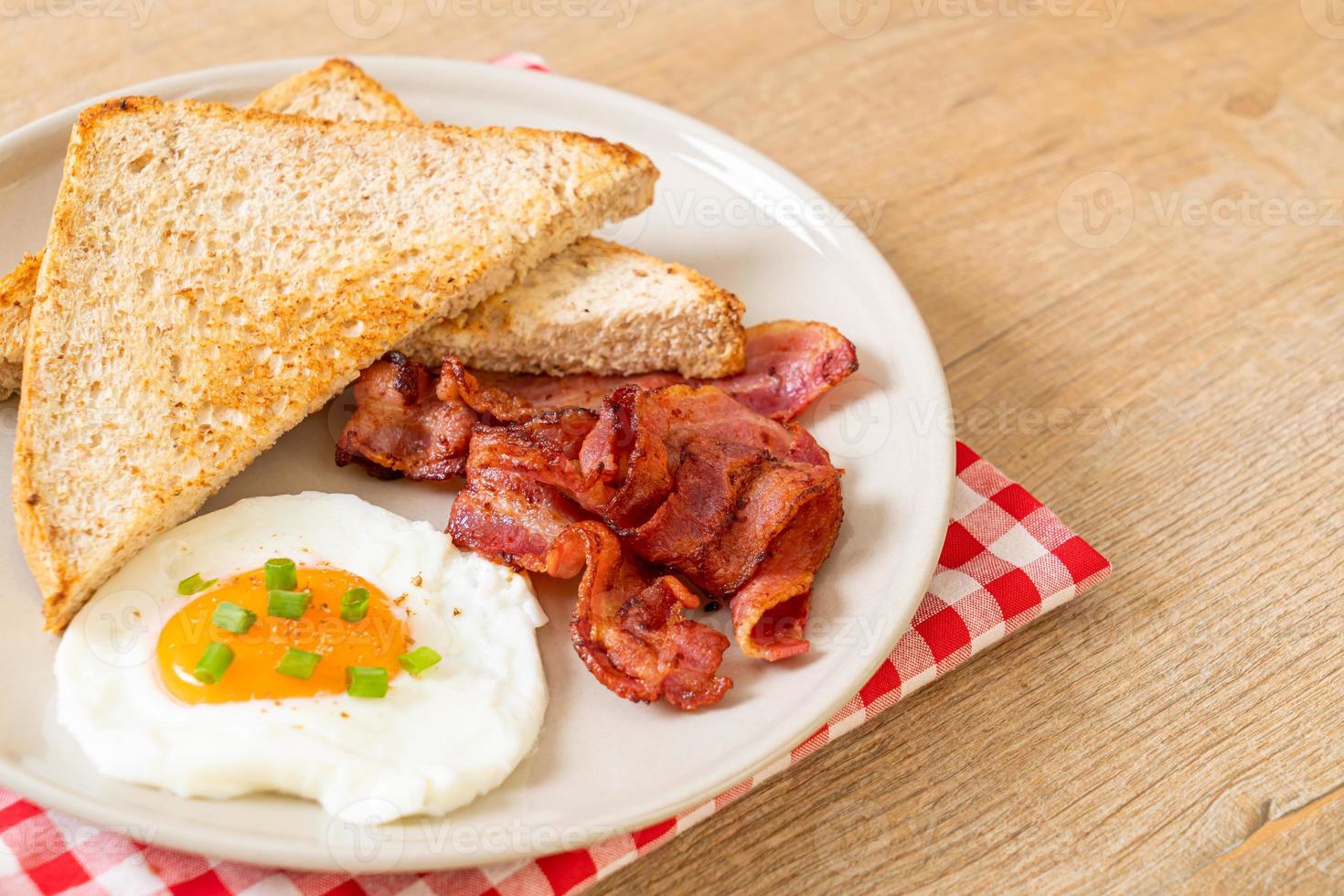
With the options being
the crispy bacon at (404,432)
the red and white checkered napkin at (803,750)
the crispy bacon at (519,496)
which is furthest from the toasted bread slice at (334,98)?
the red and white checkered napkin at (803,750)

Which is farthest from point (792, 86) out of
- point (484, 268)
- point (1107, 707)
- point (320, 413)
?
point (1107, 707)

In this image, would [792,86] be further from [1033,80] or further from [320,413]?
[320,413]

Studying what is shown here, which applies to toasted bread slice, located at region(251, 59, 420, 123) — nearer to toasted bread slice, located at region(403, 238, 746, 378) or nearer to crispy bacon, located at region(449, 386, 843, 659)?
toasted bread slice, located at region(403, 238, 746, 378)

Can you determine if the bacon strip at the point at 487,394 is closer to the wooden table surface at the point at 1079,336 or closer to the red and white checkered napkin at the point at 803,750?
the red and white checkered napkin at the point at 803,750

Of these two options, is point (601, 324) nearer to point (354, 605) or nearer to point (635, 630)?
point (635, 630)

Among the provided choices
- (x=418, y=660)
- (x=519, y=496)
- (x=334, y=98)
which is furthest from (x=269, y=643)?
(x=334, y=98)

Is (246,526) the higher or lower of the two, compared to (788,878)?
higher

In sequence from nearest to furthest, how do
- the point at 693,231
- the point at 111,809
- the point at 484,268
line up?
the point at 111,809, the point at 484,268, the point at 693,231
